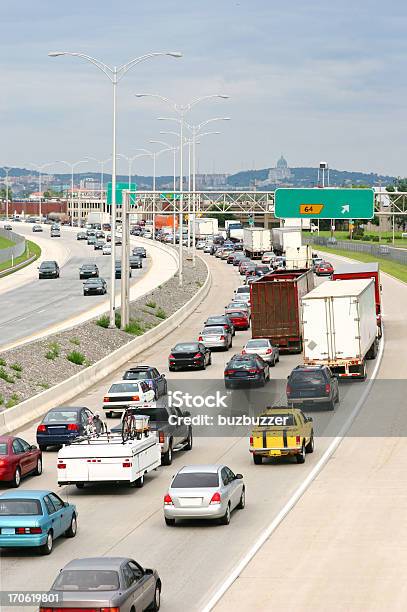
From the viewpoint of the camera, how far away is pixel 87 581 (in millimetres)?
17531

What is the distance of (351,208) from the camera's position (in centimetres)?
7119

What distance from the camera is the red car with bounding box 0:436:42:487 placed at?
100ft

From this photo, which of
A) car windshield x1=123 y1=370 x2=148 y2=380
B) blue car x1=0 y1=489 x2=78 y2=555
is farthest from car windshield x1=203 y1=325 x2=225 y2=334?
blue car x1=0 y1=489 x2=78 y2=555

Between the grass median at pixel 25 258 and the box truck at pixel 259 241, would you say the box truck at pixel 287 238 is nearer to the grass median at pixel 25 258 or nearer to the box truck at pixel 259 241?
the box truck at pixel 259 241

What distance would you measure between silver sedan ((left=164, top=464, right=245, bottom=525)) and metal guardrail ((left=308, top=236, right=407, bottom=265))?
11533 centimetres

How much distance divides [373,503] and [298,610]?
9266 mm

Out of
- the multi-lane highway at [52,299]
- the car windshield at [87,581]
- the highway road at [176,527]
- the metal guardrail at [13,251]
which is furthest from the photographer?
the metal guardrail at [13,251]

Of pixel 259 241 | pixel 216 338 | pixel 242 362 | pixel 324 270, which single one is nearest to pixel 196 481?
pixel 242 362

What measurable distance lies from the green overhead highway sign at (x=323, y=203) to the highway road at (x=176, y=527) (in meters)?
29.0

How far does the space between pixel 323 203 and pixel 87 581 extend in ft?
181

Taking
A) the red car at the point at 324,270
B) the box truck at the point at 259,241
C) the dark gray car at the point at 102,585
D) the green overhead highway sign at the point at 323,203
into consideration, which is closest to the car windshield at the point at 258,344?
the green overhead highway sign at the point at 323,203

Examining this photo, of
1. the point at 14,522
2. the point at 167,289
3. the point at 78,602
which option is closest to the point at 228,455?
the point at 14,522

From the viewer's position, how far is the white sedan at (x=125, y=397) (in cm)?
4266

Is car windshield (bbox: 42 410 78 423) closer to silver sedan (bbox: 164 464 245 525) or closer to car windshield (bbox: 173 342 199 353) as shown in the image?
silver sedan (bbox: 164 464 245 525)
